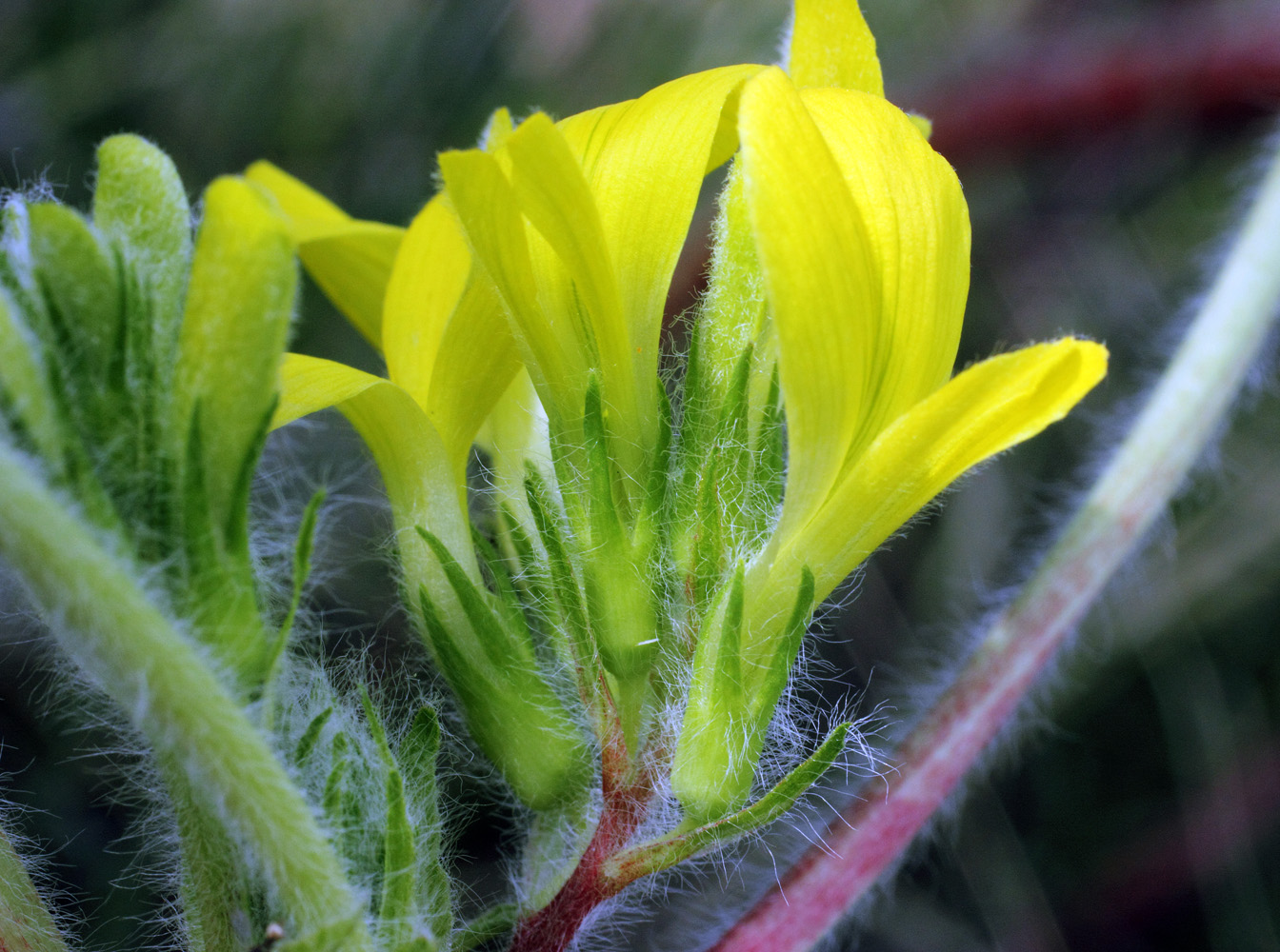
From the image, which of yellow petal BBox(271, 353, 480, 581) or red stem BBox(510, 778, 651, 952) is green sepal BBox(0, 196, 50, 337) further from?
red stem BBox(510, 778, 651, 952)

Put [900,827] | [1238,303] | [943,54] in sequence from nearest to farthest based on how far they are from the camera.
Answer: [900,827] → [1238,303] → [943,54]

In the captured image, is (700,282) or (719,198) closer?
(719,198)

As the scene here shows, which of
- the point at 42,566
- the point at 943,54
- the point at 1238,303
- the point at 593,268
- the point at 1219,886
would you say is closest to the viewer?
the point at 42,566

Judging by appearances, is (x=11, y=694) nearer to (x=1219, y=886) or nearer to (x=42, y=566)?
(x=42, y=566)

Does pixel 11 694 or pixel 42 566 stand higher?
pixel 42 566

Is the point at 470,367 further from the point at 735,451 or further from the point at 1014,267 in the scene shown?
the point at 1014,267

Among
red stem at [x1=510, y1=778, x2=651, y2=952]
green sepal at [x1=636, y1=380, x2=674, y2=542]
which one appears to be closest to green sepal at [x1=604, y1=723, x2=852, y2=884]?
red stem at [x1=510, y1=778, x2=651, y2=952]

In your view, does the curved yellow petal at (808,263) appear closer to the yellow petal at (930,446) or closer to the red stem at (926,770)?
the yellow petal at (930,446)

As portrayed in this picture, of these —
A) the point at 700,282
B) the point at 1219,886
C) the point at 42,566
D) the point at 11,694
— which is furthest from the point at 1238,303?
the point at 11,694
